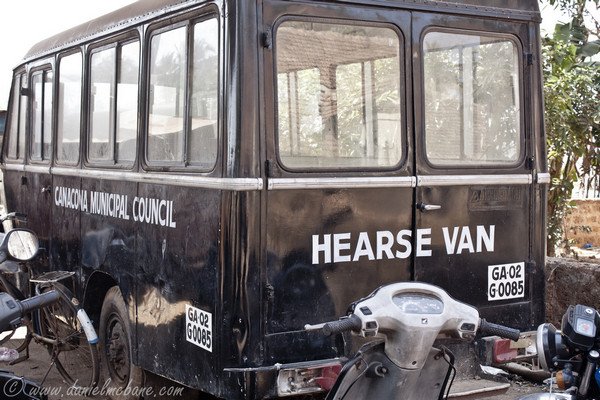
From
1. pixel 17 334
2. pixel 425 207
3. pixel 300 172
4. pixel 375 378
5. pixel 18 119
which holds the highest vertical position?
pixel 18 119

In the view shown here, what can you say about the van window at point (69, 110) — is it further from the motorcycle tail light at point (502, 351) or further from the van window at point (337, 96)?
the motorcycle tail light at point (502, 351)

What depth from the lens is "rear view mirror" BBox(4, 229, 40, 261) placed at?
4242 millimetres

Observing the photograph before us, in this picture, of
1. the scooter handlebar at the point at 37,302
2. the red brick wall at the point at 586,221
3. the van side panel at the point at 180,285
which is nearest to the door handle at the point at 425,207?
the van side panel at the point at 180,285

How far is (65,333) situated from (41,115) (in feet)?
6.08

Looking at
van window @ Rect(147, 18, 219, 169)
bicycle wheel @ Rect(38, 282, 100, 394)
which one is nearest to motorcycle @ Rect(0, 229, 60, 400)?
van window @ Rect(147, 18, 219, 169)

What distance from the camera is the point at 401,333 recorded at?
3102mm

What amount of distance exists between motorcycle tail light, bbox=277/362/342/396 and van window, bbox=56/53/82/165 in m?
2.86

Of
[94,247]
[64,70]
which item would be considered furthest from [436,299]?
[64,70]

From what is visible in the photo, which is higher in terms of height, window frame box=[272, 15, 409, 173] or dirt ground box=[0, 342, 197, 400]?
window frame box=[272, 15, 409, 173]

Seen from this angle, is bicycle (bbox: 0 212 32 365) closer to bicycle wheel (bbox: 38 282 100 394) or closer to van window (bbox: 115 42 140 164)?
bicycle wheel (bbox: 38 282 100 394)

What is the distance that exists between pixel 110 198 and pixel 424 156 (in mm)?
2168

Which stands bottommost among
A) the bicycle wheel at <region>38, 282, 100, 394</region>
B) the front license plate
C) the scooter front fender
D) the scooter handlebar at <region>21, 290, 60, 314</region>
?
the bicycle wheel at <region>38, 282, 100, 394</region>

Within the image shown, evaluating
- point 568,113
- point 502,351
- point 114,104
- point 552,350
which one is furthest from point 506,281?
point 568,113

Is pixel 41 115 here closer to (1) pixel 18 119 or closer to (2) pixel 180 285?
(1) pixel 18 119
